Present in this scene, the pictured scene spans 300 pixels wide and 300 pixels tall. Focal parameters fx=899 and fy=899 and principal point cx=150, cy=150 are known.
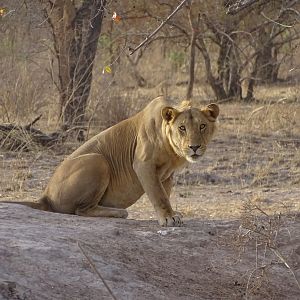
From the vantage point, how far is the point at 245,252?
602cm

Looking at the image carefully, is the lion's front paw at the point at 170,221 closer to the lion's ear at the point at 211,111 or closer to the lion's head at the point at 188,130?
the lion's head at the point at 188,130


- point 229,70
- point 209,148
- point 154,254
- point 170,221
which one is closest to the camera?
point 154,254

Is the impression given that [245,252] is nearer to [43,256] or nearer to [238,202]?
[43,256]

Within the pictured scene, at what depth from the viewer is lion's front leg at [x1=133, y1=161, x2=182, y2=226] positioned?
6402 millimetres

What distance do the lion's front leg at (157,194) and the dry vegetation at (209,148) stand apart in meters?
0.48

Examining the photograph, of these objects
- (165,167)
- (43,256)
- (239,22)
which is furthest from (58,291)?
(239,22)

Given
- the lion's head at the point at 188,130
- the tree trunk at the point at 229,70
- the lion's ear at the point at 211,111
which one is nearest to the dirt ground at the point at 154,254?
Answer: the lion's head at the point at 188,130

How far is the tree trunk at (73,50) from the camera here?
11.4 metres

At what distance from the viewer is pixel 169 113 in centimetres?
646

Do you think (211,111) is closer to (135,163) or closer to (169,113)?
(169,113)

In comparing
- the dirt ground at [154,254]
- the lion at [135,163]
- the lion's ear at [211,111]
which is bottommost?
the dirt ground at [154,254]

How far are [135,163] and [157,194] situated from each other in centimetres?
32

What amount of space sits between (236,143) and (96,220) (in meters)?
5.64

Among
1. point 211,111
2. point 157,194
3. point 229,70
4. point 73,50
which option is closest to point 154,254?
point 157,194
